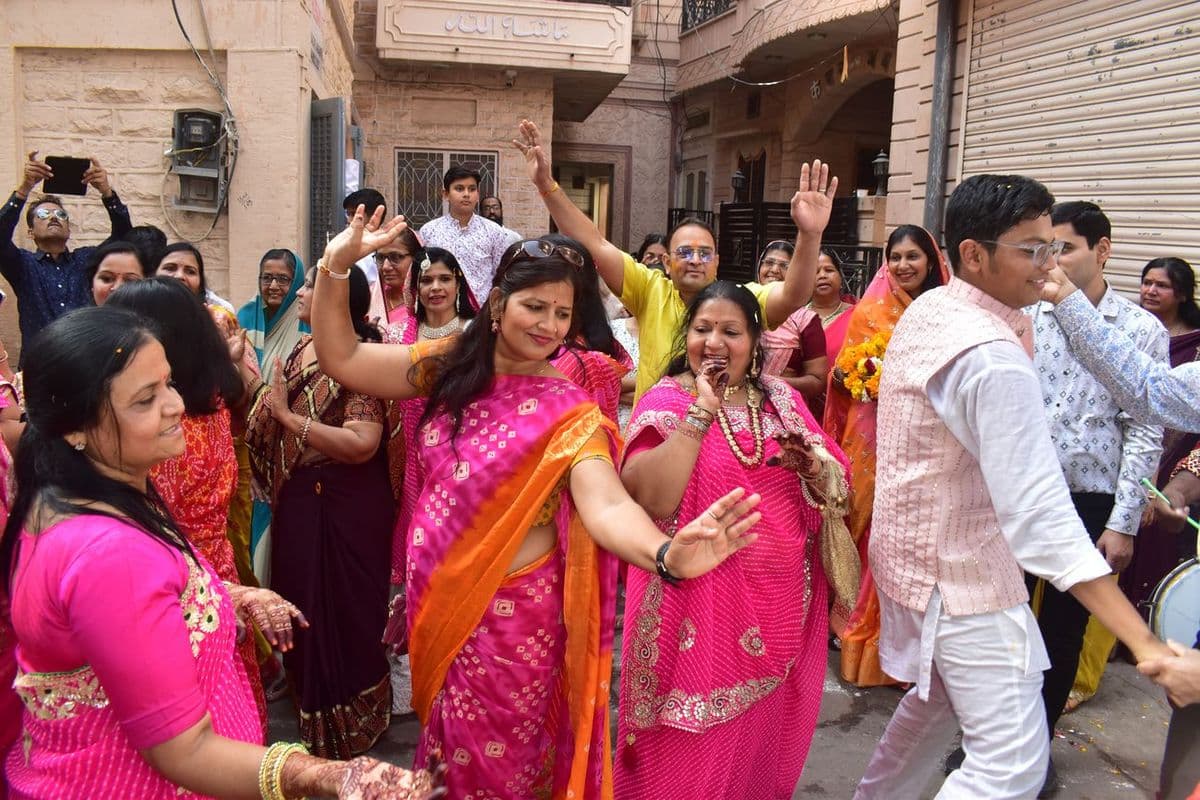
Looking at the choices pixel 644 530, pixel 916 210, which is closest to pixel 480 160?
pixel 916 210

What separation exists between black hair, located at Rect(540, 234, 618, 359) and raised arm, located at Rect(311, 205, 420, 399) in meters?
0.43

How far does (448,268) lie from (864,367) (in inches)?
71.5

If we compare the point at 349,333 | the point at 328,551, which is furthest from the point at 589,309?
the point at 328,551

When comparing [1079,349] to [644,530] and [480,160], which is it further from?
[480,160]

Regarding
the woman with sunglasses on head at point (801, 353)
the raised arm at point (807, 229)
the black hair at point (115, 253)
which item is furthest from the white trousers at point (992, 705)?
the black hair at point (115, 253)

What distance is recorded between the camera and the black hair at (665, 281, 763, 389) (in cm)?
276

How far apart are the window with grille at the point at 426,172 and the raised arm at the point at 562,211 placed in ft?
29.2

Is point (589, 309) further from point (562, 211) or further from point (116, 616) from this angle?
point (116, 616)

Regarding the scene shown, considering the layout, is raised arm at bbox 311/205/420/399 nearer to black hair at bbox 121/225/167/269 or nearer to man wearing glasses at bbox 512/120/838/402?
man wearing glasses at bbox 512/120/838/402

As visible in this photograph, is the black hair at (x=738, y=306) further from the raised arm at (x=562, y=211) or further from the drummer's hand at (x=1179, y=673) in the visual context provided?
the drummer's hand at (x=1179, y=673)

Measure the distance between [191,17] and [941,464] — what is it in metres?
5.51

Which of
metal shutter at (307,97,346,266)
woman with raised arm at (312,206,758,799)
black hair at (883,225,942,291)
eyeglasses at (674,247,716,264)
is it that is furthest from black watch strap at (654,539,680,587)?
metal shutter at (307,97,346,266)

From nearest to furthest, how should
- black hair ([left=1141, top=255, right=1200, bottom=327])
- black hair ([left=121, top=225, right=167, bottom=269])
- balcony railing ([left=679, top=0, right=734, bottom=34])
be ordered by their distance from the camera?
black hair ([left=121, top=225, right=167, bottom=269])
black hair ([left=1141, top=255, right=1200, bottom=327])
balcony railing ([left=679, top=0, right=734, bottom=34])

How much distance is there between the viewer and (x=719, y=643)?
262 centimetres
